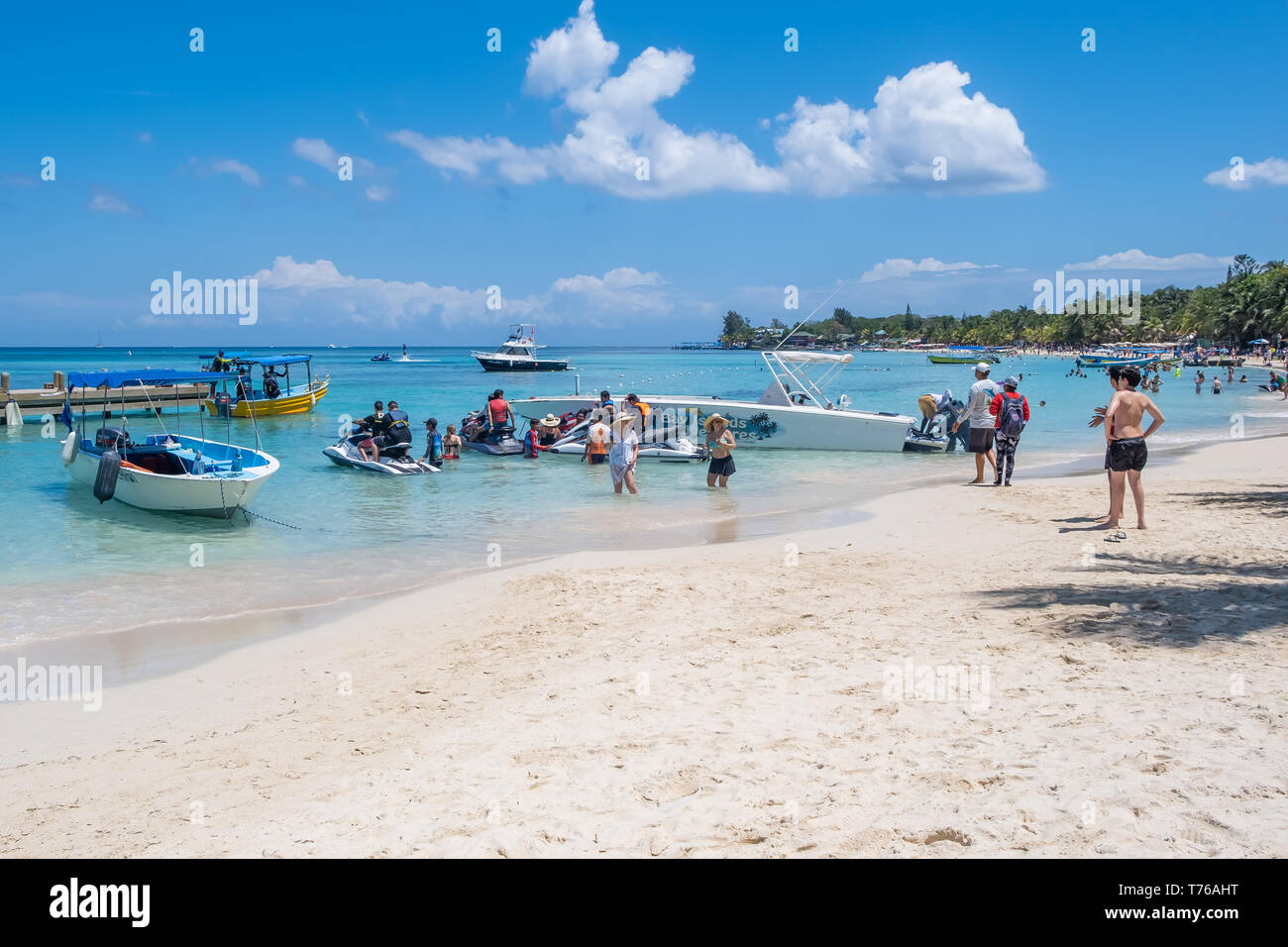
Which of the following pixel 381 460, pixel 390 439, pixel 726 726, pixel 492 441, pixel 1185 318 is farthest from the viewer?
pixel 1185 318

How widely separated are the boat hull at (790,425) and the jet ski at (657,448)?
18.2 inches

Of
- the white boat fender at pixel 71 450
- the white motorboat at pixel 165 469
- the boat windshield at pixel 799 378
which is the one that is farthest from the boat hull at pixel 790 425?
the white boat fender at pixel 71 450

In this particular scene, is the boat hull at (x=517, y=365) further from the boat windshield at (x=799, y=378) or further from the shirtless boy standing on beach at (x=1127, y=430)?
the shirtless boy standing on beach at (x=1127, y=430)

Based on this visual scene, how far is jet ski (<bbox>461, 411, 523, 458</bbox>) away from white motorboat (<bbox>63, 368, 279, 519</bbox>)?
6.74 m

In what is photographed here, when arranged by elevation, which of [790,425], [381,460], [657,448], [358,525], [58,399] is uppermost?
[58,399]

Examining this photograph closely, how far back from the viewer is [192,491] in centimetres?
1377

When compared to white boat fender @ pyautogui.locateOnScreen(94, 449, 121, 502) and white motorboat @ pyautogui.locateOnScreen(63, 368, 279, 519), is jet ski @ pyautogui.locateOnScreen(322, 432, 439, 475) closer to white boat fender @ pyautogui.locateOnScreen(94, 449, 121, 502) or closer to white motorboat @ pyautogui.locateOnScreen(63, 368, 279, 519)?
white motorboat @ pyautogui.locateOnScreen(63, 368, 279, 519)

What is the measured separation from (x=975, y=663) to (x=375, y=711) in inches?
159

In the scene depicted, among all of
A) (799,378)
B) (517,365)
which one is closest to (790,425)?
(799,378)

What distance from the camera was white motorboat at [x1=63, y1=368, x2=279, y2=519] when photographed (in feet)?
45.4

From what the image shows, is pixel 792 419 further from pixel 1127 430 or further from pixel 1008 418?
pixel 1127 430

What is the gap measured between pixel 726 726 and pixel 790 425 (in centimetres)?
1811

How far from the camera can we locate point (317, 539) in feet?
42.3

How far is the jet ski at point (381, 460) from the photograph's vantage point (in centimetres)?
1923
